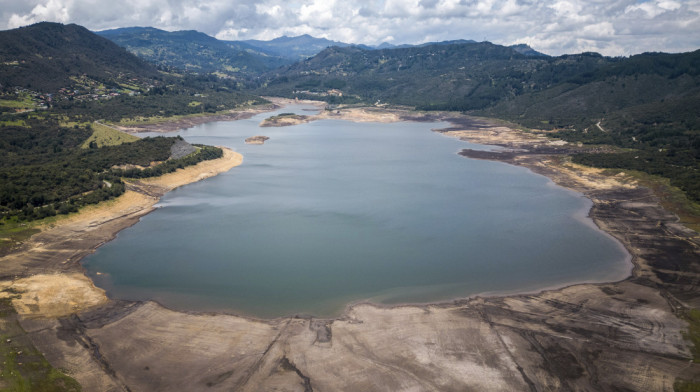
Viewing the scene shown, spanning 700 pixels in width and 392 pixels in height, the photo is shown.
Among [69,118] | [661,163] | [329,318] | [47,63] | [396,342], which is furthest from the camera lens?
[47,63]

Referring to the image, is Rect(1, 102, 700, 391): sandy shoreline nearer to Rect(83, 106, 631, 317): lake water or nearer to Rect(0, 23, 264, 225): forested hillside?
Rect(83, 106, 631, 317): lake water

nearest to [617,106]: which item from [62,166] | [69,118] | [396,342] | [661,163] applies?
[661,163]

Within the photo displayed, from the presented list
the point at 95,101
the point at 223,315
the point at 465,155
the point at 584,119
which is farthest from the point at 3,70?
the point at 584,119

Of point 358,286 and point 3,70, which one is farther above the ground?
point 3,70

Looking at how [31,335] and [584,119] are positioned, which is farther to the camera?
[584,119]

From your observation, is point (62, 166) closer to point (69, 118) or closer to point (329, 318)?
point (69, 118)

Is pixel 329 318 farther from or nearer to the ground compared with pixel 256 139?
nearer to the ground

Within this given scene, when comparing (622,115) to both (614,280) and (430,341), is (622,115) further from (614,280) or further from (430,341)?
(430,341)
